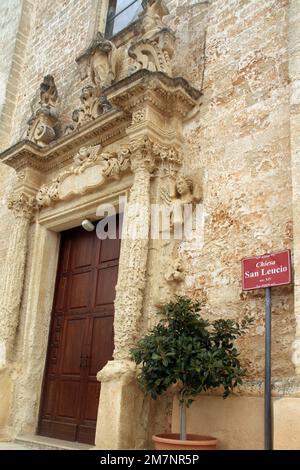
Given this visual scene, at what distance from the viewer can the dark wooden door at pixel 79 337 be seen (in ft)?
17.1

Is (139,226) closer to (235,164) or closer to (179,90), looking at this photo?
(235,164)

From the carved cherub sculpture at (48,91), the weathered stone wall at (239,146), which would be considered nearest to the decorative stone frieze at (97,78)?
the carved cherub sculpture at (48,91)

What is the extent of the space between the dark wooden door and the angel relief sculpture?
1.04m

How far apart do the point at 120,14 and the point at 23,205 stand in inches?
117

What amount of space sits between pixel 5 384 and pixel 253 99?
3.92 meters

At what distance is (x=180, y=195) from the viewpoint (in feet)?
15.6

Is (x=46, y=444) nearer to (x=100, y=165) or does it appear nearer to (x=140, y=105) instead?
(x=100, y=165)

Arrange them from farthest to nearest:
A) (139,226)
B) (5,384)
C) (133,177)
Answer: (5,384), (133,177), (139,226)

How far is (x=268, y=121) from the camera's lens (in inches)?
170

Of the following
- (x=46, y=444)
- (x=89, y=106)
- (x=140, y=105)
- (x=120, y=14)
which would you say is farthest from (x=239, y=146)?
(x=120, y=14)

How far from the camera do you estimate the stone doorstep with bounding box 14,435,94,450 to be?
187 inches

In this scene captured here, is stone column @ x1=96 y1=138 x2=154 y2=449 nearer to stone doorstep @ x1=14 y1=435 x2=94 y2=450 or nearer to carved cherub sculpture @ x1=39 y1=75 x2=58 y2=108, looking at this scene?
stone doorstep @ x1=14 y1=435 x2=94 y2=450

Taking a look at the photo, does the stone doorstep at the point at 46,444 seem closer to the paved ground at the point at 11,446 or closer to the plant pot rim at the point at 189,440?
the paved ground at the point at 11,446

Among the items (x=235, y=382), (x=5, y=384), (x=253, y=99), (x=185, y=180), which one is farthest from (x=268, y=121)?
(x=5, y=384)
